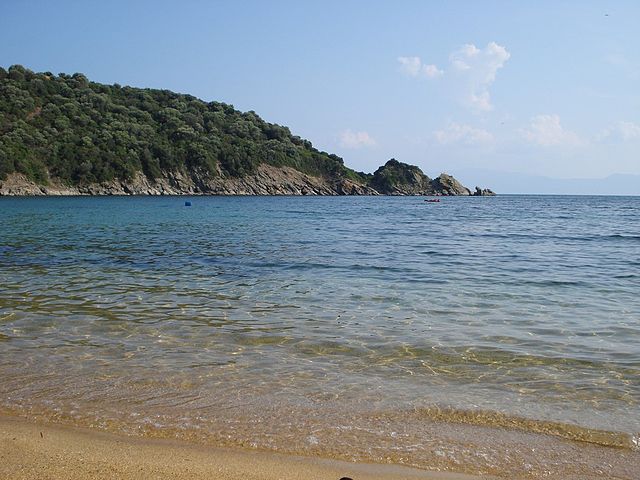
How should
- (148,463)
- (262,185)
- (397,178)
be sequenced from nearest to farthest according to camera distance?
(148,463)
(262,185)
(397,178)

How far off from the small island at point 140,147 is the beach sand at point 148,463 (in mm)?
102815

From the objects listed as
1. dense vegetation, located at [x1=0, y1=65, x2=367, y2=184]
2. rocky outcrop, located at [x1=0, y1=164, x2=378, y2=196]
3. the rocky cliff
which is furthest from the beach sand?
the rocky cliff

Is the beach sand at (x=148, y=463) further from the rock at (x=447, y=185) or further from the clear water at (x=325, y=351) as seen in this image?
the rock at (x=447, y=185)

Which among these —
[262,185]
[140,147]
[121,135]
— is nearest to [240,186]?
[262,185]

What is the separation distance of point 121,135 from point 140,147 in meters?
4.79

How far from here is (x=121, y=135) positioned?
12238cm

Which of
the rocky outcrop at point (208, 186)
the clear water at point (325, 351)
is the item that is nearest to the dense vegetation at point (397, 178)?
the rocky outcrop at point (208, 186)

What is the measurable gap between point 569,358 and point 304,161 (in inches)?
6422

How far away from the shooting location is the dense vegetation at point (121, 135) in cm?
10662

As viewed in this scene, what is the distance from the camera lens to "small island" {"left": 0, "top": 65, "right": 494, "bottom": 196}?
10575 cm

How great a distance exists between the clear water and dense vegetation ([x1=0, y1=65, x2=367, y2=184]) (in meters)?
97.0

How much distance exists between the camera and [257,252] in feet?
72.9

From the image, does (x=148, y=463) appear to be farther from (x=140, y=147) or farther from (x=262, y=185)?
(x=262, y=185)

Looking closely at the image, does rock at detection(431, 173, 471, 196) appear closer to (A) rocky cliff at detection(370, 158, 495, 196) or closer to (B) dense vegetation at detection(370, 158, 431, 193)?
(A) rocky cliff at detection(370, 158, 495, 196)
